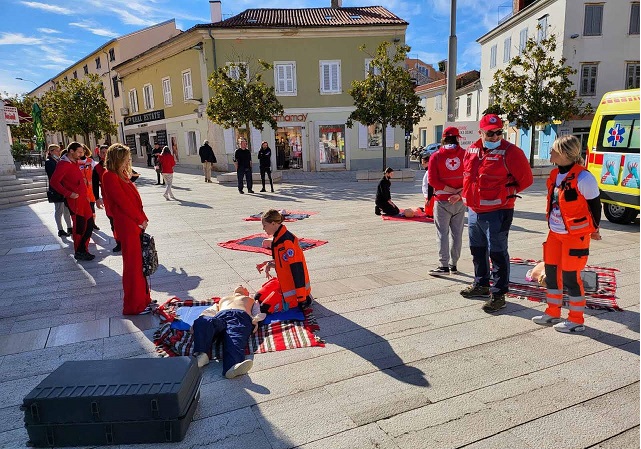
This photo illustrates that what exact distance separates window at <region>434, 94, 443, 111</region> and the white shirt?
35.9m

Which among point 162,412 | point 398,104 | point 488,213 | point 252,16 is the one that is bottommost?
point 162,412

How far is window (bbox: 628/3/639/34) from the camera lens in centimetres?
2405

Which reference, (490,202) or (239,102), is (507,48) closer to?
(239,102)

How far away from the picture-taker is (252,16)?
1001 inches

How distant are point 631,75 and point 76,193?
29605 mm

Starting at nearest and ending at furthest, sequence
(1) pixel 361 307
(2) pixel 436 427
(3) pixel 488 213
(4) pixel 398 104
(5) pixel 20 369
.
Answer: (2) pixel 436 427 → (5) pixel 20 369 → (3) pixel 488 213 → (1) pixel 361 307 → (4) pixel 398 104

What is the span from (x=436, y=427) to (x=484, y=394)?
1.76ft

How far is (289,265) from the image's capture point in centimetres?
429

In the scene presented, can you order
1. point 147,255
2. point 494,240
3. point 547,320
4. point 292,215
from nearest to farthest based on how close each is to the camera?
point 547,320 → point 494,240 → point 147,255 → point 292,215

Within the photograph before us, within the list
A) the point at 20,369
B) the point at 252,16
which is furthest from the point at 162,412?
the point at 252,16

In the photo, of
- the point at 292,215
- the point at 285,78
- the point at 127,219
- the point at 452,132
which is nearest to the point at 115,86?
the point at 285,78

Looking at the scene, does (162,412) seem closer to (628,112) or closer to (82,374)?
(82,374)

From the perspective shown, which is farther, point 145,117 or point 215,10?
point 145,117

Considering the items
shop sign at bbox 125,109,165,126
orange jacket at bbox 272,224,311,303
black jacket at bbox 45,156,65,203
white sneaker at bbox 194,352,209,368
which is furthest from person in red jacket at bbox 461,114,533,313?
shop sign at bbox 125,109,165,126
